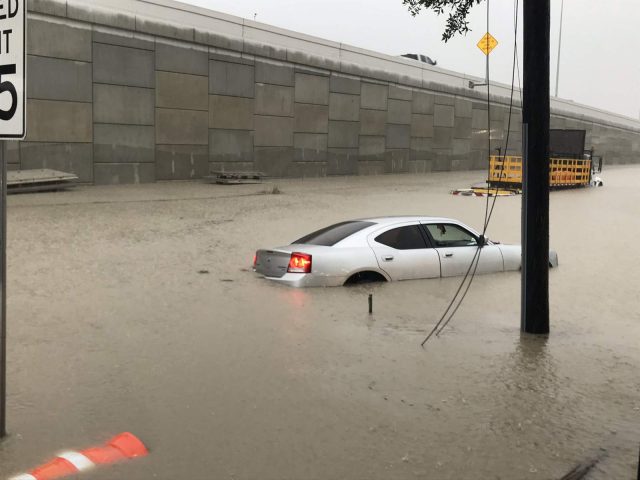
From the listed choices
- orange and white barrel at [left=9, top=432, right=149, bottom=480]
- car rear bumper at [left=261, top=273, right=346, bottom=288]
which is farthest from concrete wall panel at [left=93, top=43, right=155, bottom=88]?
orange and white barrel at [left=9, top=432, right=149, bottom=480]

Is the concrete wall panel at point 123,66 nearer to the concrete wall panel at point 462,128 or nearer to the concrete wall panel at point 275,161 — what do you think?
the concrete wall panel at point 275,161

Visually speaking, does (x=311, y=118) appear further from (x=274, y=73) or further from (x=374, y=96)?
(x=374, y=96)

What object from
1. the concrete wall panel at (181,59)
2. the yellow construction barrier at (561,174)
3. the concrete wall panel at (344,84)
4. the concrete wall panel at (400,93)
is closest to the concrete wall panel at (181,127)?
the concrete wall panel at (181,59)

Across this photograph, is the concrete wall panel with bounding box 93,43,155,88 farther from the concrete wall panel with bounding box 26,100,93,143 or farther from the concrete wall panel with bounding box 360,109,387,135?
the concrete wall panel with bounding box 360,109,387,135

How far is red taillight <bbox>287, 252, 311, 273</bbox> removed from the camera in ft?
33.2

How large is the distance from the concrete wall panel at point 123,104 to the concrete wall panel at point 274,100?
538 centimetres

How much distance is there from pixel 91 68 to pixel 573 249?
653 inches

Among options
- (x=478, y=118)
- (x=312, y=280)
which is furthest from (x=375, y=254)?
(x=478, y=118)

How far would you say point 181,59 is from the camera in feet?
86.8

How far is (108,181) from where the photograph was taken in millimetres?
24781

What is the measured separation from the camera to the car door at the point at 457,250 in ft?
36.0

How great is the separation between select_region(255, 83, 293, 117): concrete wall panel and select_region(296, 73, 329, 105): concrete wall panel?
0.64m

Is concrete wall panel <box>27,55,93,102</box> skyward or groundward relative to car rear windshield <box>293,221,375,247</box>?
skyward

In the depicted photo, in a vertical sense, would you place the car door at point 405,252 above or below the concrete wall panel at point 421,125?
below
